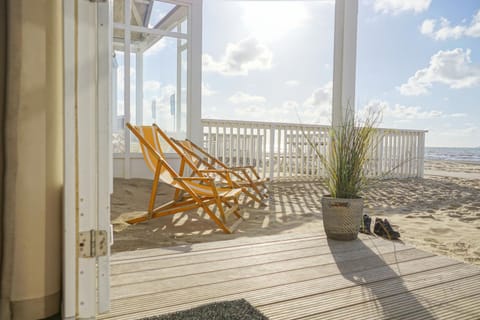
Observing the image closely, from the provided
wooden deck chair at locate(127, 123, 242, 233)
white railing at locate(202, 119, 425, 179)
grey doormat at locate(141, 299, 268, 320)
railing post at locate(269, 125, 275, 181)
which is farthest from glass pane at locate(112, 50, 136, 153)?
grey doormat at locate(141, 299, 268, 320)

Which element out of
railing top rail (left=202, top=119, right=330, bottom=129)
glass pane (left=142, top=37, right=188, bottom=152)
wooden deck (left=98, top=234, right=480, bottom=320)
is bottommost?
wooden deck (left=98, top=234, right=480, bottom=320)

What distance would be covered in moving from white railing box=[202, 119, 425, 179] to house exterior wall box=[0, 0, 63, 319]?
4832mm

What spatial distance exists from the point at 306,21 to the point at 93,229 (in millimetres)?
7049

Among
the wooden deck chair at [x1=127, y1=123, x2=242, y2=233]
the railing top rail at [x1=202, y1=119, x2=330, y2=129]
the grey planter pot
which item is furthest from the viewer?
the railing top rail at [x1=202, y1=119, x2=330, y2=129]

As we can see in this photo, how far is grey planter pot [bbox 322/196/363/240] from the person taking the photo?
88.4 inches

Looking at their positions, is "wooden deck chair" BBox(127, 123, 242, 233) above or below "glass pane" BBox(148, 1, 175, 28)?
below

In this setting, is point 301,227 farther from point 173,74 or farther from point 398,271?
point 173,74

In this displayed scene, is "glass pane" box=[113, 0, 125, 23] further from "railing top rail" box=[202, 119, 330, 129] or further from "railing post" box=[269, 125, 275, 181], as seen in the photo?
"railing post" box=[269, 125, 275, 181]

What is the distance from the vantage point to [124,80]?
18.6ft

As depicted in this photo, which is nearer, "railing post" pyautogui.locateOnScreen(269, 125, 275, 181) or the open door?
the open door

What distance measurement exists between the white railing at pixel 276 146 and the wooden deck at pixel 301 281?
3.89m

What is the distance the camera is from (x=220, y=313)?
1212 millimetres

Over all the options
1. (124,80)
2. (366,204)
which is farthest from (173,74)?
(366,204)

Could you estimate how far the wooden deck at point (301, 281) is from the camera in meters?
1.27
